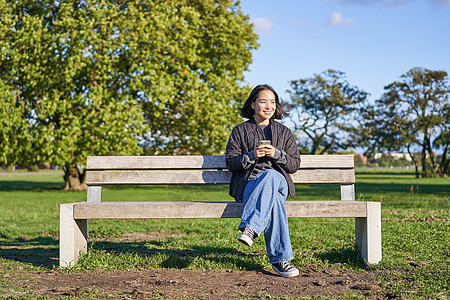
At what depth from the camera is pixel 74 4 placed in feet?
59.2

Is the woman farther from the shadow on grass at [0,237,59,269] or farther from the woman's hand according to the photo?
the shadow on grass at [0,237,59,269]

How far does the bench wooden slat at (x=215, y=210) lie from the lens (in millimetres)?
4242

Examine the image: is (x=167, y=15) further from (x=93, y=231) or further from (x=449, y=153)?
(x=449, y=153)

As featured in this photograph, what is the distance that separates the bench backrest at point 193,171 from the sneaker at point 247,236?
1060mm

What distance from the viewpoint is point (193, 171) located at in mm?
4918

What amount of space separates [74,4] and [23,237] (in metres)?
13.4

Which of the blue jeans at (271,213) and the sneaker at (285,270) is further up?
the blue jeans at (271,213)

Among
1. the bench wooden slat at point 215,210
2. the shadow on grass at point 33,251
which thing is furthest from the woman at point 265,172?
the shadow on grass at point 33,251

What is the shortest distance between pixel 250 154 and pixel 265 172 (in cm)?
23

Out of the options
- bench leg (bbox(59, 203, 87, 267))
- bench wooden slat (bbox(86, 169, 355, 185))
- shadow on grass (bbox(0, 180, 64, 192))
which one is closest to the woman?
bench wooden slat (bbox(86, 169, 355, 185))

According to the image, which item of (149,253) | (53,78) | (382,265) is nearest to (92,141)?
(53,78)

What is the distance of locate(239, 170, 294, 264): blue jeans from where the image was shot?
398 cm

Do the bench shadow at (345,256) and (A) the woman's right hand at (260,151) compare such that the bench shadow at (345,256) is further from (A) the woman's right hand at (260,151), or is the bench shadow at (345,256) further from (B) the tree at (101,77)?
(B) the tree at (101,77)

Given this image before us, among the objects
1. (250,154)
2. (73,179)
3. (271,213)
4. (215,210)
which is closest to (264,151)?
(250,154)
